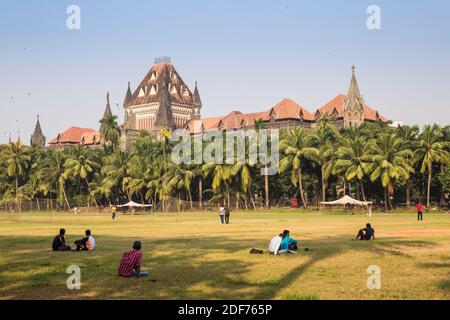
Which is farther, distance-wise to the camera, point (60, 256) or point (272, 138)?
point (272, 138)

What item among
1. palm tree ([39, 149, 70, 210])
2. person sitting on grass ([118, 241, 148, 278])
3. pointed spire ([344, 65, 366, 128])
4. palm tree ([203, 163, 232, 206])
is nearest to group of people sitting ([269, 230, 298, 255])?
person sitting on grass ([118, 241, 148, 278])

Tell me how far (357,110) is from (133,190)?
62.3m

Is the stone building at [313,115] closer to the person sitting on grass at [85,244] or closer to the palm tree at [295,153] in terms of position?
the palm tree at [295,153]

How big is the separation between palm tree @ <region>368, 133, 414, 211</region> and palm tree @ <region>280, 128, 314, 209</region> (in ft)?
33.4

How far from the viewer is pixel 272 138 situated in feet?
314

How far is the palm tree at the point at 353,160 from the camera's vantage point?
268 feet

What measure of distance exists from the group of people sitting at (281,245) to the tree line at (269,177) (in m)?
56.5

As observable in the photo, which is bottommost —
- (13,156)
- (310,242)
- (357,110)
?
(310,242)

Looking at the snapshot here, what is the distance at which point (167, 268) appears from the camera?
2039 cm

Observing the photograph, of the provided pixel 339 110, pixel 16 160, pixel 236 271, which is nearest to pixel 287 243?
pixel 236 271

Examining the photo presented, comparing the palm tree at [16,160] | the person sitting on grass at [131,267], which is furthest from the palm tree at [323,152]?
the person sitting on grass at [131,267]

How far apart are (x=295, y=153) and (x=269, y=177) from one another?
1176 centimetres
